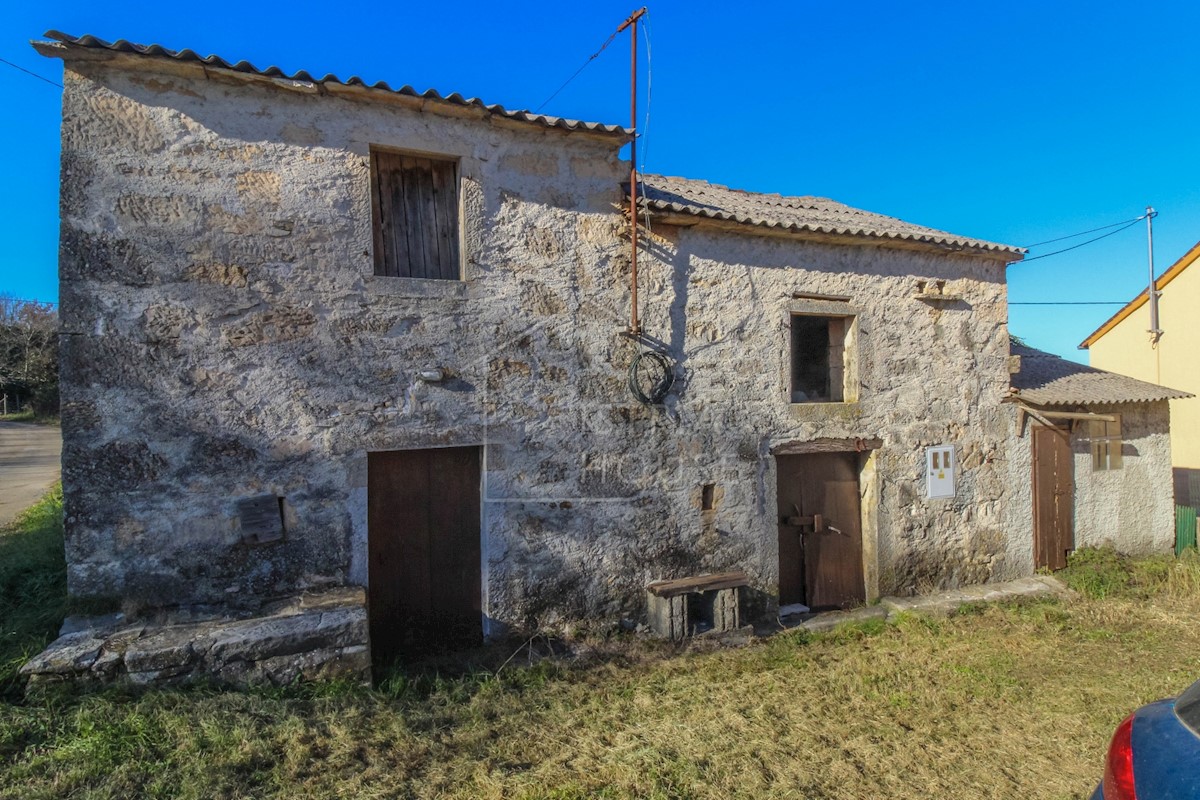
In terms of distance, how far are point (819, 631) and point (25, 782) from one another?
5.57 metres

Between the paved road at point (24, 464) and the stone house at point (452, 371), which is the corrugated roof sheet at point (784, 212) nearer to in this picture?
the stone house at point (452, 371)

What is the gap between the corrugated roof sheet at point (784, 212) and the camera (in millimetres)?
6029

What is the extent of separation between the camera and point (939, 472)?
7.08 m

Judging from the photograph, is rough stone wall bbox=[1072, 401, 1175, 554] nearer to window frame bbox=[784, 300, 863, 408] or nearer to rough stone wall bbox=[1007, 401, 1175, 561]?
rough stone wall bbox=[1007, 401, 1175, 561]

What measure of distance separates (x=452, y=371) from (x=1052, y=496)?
7067mm

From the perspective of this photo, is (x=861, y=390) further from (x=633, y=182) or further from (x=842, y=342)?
(x=633, y=182)

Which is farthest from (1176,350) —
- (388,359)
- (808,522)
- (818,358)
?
(388,359)

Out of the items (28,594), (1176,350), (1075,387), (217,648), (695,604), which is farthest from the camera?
(1176,350)

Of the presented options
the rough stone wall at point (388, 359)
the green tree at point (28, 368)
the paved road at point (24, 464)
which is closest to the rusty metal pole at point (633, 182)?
the rough stone wall at point (388, 359)

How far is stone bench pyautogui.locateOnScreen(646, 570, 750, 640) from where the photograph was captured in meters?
5.52

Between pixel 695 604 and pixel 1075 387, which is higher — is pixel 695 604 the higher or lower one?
the lower one

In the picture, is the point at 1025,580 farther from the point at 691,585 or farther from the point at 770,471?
the point at 691,585

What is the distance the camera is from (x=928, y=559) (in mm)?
7031

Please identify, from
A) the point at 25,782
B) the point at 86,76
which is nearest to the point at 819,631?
the point at 25,782
